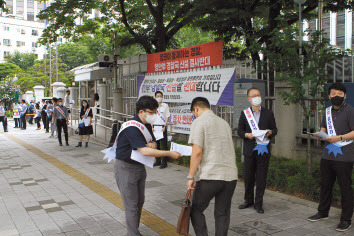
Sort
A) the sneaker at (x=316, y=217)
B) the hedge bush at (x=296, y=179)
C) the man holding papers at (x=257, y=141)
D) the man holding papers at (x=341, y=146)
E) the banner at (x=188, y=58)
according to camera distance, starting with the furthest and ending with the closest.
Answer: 1. the banner at (x=188, y=58)
2. the hedge bush at (x=296, y=179)
3. the man holding papers at (x=257, y=141)
4. the sneaker at (x=316, y=217)
5. the man holding papers at (x=341, y=146)

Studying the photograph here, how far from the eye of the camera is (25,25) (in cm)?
7700

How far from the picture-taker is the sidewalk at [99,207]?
456 cm

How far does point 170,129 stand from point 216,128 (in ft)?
21.8

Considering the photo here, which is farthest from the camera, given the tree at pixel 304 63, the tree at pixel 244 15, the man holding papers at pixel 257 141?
the tree at pixel 244 15

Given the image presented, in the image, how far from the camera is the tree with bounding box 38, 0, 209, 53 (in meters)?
12.9

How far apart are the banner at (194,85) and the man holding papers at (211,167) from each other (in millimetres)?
5150

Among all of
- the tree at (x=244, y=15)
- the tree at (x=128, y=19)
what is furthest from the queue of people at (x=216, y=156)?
the tree at (x=128, y=19)

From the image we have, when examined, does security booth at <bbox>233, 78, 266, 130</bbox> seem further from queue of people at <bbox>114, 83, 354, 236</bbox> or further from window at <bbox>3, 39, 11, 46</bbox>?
window at <bbox>3, 39, 11, 46</bbox>

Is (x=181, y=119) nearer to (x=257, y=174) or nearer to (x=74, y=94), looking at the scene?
(x=257, y=174)

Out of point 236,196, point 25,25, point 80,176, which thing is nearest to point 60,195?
point 80,176

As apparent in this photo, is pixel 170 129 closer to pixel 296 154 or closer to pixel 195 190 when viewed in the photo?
pixel 296 154

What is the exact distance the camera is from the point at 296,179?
5.78 metres

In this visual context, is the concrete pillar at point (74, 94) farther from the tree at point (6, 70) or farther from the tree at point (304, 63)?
the tree at point (6, 70)

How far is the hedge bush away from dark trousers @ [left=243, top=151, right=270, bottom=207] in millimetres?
902
